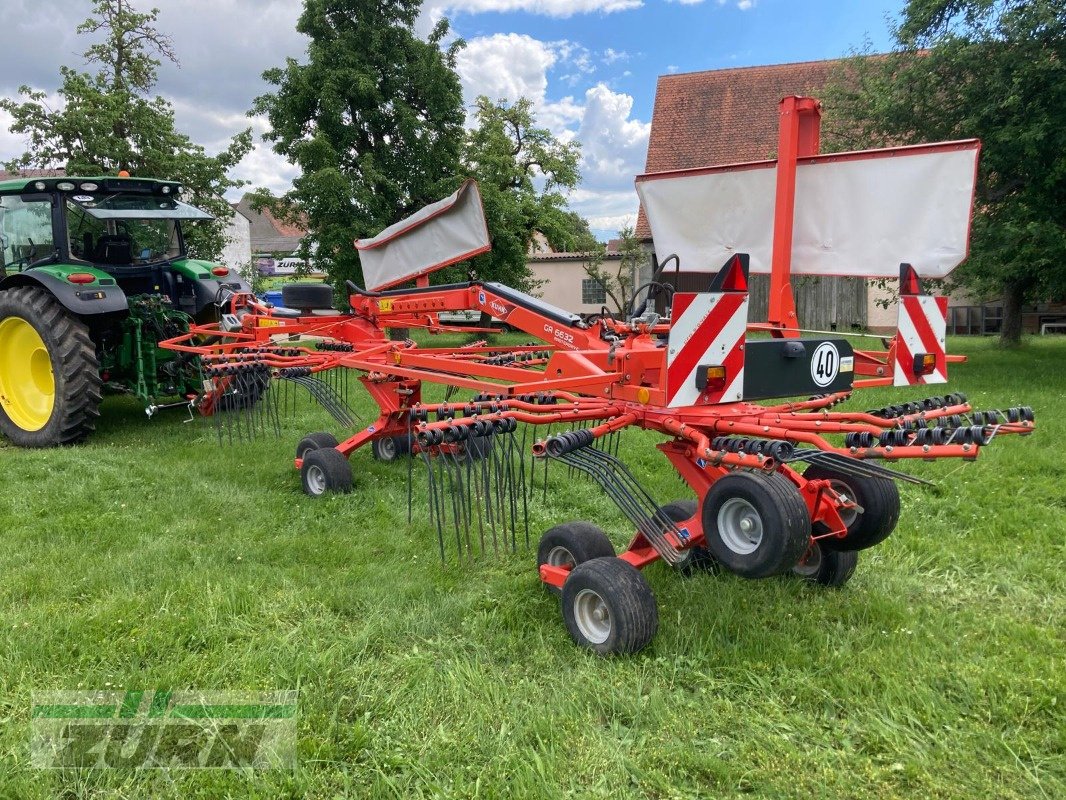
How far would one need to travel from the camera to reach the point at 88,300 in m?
6.57

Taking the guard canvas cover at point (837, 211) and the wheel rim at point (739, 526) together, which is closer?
the wheel rim at point (739, 526)

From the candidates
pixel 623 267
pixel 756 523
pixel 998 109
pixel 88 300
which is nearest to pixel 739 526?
pixel 756 523

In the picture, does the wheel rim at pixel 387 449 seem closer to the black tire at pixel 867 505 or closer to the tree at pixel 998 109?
the black tire at pixel 867 505

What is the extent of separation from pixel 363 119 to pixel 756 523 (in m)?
14.6

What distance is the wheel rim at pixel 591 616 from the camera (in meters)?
3.16

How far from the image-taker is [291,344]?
21.0ft

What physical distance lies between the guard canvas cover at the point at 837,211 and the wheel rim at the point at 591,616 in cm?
190

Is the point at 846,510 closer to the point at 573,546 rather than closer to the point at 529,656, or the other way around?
the point at 573,546

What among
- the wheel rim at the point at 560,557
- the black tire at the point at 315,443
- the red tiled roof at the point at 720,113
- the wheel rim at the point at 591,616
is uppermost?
the red tiled roof at the point at 720,113

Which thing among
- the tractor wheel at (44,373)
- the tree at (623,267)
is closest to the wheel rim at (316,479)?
the tractor wheel at (44,373)

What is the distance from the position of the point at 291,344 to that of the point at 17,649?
12.1 ft

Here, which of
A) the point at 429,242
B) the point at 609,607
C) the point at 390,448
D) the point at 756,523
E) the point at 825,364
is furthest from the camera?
the point at 390,448

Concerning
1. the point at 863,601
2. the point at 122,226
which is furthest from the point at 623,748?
the point at 122,226

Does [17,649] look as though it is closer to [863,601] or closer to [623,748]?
[623,748]
